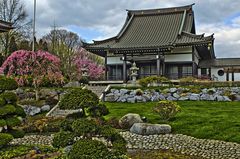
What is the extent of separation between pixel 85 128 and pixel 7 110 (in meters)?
3.36

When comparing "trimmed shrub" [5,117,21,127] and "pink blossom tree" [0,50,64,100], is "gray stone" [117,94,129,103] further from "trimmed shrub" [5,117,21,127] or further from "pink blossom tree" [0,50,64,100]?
"trimmed shrub" [5,117,21,127]

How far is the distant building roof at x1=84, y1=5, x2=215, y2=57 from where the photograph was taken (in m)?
27.2

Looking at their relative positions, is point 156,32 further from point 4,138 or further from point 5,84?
point 4,138

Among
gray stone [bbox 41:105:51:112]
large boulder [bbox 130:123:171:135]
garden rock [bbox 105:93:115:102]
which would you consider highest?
garden rock [bbox 105:93:115:102]

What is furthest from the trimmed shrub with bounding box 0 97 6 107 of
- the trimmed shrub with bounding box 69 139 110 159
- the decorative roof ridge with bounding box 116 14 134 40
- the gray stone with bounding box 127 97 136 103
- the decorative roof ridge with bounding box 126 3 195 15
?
the decorative roof ridge with bounding box 126 3 195 15

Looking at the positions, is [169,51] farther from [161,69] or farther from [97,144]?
[97,144]

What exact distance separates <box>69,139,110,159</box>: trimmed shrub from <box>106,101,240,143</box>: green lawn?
6.22 metres

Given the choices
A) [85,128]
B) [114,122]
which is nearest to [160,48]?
[114,122]

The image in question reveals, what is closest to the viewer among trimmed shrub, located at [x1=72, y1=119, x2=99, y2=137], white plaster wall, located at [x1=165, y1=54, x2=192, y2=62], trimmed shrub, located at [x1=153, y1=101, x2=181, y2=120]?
trimmed shrub, located at [x1=72, y1=119, x2=99, y2=137]

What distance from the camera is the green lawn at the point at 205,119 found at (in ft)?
37.2

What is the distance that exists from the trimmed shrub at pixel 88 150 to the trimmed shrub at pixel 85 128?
560 millimetres

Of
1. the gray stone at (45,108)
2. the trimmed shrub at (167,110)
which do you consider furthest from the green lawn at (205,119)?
the gray stone at (45,108)

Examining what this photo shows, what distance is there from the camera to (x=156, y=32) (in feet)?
102

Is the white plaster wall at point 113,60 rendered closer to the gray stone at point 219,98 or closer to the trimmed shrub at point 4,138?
the gray stone at point 219,98
